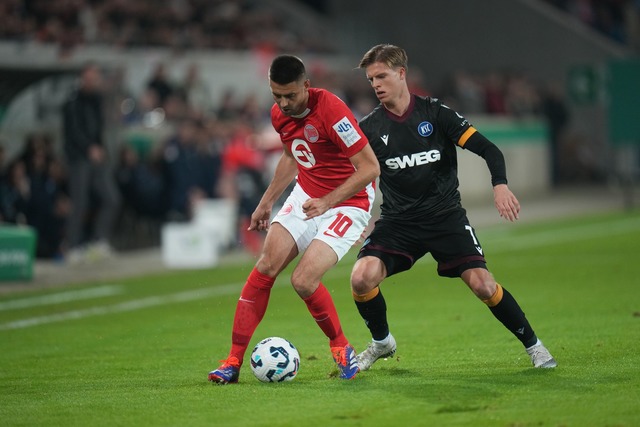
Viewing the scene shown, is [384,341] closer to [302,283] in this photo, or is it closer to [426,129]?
[302,283]

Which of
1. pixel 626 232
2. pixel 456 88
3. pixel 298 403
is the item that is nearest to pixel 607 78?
pixel 456 88

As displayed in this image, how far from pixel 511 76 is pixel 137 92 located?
41.0 ft

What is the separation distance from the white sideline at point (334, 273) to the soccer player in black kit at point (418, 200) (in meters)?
5.19

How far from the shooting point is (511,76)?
32.5 metres

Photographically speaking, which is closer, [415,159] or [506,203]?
[506,203]

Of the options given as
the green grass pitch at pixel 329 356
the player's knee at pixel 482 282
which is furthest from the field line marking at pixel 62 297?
the player's knee at pixel 482 282

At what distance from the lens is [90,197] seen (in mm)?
18531

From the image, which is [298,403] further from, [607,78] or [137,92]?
[607,78]

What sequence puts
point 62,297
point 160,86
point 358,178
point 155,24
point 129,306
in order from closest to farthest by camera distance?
1. point 358,178
2. point 129,306
3. point 62,297
4. point 160,86
5. point 155,24

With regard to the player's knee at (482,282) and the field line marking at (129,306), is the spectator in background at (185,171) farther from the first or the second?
the player's knee at (482,282)

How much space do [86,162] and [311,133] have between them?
10291mm

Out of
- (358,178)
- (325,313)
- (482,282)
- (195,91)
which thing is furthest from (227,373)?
(195,91)

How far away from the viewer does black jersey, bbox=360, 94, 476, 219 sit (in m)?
8.23

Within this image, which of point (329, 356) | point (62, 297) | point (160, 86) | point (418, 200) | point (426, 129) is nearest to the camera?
point (426, 129)
